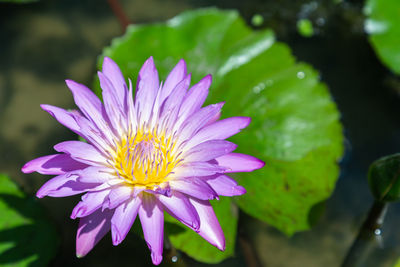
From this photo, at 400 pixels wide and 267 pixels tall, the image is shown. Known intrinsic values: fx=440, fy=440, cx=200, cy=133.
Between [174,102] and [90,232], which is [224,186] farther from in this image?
[90,232]

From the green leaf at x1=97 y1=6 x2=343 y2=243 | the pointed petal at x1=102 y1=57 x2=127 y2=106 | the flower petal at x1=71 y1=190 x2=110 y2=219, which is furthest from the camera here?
the green leaf at x1=97 y1=6 x2=343 y2=243

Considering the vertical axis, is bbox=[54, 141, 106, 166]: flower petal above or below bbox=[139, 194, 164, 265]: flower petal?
above

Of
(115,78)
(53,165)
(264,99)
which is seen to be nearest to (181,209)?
(53,165)

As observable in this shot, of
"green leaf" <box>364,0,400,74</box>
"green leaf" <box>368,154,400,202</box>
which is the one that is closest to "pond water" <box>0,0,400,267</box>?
"green leaf" <box>364,0,400,74</box>

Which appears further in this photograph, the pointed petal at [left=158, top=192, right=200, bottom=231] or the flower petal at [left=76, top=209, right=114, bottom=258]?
the flower petal at [left=76, top=209, right=114, bottom=258]

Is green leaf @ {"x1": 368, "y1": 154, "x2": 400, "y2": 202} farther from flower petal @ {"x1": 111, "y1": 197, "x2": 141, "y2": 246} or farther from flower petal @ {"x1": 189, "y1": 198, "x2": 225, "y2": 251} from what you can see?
flower petal @ {"x1": 111, "y1": 197, "x2": 141, "y2": 246}
